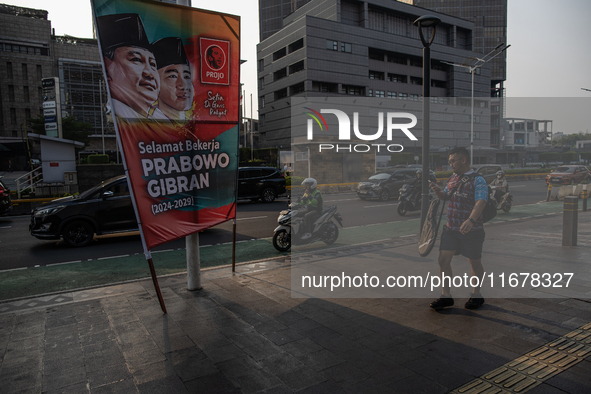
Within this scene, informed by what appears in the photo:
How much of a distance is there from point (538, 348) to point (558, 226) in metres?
7.54

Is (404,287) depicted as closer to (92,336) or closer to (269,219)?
(92,336)

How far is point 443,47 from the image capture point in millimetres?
61688

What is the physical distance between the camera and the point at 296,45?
53625mm

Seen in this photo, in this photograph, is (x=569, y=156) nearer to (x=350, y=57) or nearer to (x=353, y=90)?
(x=350, y=57)

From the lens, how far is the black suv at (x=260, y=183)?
19.5m

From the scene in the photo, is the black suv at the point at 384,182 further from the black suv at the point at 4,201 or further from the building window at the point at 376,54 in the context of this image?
the building window at the point at 376,54

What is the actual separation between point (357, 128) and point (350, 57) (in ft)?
166

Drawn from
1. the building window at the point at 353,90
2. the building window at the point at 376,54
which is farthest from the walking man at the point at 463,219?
the building window at the point at 376,54

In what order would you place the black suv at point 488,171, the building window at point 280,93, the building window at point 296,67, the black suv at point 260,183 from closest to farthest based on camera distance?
the black suv at point 488,171
the black suv at point 260,183
the building window at point 296,67
the building window at point 280,93

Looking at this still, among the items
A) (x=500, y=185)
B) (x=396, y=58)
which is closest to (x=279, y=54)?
(x=396, y=58)

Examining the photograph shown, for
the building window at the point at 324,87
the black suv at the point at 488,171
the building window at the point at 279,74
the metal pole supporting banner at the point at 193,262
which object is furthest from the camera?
the building window at the point at 279,74

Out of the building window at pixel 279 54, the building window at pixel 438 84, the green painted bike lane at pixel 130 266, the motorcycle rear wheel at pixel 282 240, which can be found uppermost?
the building window at pixel 279 54

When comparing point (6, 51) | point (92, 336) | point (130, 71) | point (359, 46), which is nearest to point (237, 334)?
point (92, 336)

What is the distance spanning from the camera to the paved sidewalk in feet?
11.7
